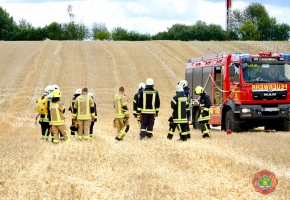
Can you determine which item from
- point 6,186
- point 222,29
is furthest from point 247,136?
point 222,29

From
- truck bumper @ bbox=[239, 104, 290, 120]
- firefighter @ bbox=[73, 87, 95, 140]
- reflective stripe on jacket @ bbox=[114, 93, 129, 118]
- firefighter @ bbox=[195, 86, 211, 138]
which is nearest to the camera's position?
firefighter @ bbox=[73, 87, 95, 140]

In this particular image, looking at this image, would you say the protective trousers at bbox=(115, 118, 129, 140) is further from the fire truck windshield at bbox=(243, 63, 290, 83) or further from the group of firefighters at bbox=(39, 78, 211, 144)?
the fire truck windshield at bbox=(243, 63, 290, 83)

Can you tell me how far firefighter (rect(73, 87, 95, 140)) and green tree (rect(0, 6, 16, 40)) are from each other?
100 m

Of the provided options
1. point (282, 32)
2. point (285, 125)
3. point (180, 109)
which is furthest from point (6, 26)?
point (180, 109)

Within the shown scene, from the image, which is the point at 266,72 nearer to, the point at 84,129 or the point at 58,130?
the point at 84,129

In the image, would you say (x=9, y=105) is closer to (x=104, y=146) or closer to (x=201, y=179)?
(x=104, y=146)

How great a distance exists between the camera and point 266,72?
22.5 meters

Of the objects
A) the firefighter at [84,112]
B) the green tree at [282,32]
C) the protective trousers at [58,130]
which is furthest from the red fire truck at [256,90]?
the green tree at [282,32]

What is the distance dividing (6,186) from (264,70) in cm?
1351

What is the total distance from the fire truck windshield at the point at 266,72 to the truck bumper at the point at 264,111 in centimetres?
94

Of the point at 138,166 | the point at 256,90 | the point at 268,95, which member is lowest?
the point at 138,166

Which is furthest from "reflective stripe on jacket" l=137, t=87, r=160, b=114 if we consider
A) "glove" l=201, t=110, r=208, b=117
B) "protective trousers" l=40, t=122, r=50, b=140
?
"protective trousers" l=40, t=122, r=50, b=140

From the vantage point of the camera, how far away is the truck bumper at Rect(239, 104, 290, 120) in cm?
2220

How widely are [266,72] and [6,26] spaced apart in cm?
10677
